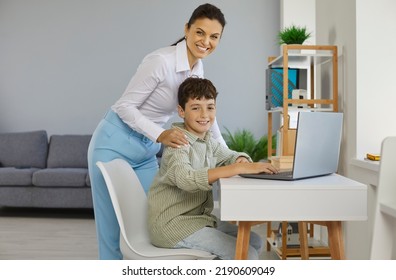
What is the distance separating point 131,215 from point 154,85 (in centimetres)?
49

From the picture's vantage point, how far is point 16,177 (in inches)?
225

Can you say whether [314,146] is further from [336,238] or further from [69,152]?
[69,152]

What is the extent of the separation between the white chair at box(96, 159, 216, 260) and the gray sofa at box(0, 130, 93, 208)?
3.62 metres

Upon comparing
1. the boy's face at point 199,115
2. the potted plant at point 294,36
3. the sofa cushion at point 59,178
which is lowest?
the sofa cushion at point 59,178

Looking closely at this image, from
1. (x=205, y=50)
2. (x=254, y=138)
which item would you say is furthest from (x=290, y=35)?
(x=254, y=138)

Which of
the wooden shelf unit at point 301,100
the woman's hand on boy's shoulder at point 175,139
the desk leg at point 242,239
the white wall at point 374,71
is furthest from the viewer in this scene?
the wooden shelf unit at point 301,100

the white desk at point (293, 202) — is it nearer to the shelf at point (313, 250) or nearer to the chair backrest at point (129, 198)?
the chair backrest at point (129, 198)

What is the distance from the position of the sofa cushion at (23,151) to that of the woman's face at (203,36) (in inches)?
174

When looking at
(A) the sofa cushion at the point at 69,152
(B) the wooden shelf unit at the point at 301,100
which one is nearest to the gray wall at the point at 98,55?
(A) the sofa cushion at the point at 69,152

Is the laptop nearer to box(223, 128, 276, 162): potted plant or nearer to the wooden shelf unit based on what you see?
the wooden shelf unit

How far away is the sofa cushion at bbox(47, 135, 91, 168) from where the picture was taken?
6109 mm

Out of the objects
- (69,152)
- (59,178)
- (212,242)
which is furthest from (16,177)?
(212,242)

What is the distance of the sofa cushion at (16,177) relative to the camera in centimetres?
572

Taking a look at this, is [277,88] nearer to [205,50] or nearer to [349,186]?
[205,50]
